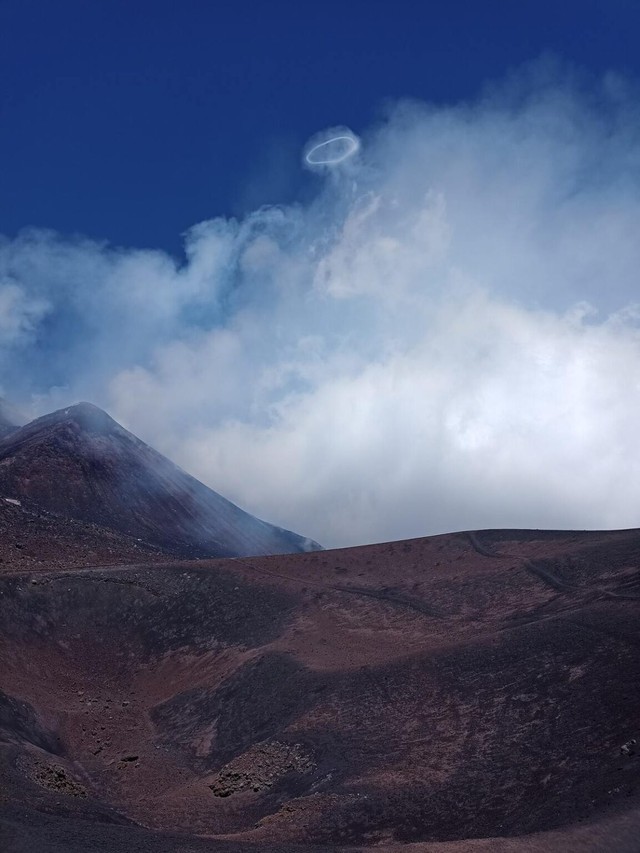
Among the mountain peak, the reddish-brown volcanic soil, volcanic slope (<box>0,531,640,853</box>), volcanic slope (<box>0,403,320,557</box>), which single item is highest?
the mountain peak

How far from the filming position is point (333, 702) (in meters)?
29.4

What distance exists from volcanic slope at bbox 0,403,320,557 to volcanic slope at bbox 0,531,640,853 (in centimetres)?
2829

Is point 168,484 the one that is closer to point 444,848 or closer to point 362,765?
point 362,765

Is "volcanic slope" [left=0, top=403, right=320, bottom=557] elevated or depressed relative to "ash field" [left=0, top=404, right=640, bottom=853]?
elevated

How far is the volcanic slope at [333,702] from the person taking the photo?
742 inches

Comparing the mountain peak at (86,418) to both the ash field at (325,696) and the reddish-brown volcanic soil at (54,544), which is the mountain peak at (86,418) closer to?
the reddish-brown volcanic soil at (54,544)

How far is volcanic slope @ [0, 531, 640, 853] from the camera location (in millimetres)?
18859

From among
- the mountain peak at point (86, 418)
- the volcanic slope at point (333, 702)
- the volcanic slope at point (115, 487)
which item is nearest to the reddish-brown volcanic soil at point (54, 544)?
the volcanic slope at point (333, 702)

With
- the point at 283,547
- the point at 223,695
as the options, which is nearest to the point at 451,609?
the point at 223,695

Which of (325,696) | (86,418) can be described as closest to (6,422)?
(86,418)

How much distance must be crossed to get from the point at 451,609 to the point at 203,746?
49.1 ft

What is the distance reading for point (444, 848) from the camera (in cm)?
1586

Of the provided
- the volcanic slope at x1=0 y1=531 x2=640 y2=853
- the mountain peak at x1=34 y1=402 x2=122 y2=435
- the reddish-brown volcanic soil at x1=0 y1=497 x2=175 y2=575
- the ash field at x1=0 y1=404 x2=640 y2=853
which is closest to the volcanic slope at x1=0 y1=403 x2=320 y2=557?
the mountain peak at x1=34 y1=402 x2=122 y2=435

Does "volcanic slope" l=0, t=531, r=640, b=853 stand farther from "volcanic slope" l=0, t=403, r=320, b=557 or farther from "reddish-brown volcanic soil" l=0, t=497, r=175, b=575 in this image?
"volcanic slope" l=0, t=403, r=320, b=557
